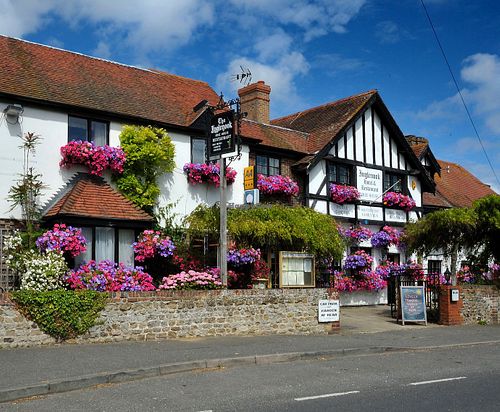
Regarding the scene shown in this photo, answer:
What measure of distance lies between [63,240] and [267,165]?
31.9ft

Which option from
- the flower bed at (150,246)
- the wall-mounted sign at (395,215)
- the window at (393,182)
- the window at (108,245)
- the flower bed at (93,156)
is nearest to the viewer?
the window at (108,245)

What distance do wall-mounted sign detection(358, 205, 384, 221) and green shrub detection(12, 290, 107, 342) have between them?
1456 centimetres

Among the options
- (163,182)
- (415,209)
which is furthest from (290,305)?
(415,209)

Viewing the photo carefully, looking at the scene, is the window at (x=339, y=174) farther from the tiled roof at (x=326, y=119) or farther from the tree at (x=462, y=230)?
the tree at (x=462, y=230)

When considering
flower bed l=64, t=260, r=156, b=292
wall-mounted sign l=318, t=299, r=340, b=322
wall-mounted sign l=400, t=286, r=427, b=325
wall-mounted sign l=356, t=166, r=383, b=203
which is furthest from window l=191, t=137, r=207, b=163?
wall-mounted sign l=400, t=286, r=427, b=325

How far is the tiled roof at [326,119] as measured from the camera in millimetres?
24969

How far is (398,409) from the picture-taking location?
25.7 ft

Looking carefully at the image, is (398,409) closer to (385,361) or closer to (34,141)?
(385,361)

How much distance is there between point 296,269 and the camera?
58.7 feet

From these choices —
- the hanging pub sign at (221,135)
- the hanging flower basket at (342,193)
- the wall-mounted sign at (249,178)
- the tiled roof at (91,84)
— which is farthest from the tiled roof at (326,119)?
the hanging pub sign at (221,135)

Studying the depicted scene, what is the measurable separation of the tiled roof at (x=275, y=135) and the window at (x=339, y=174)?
5.01 feet

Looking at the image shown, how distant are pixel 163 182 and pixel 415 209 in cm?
1342

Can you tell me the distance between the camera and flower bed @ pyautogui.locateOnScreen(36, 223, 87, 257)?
619 inches

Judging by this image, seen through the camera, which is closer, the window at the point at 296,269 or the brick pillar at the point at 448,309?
the window at the point at 296,269
